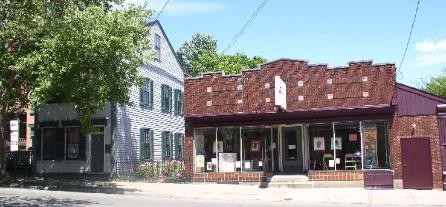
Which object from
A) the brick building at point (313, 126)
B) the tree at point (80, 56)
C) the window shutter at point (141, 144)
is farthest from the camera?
the window shutter at point (141, 144)

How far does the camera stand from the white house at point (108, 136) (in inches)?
1126

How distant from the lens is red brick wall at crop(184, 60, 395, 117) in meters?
24.3

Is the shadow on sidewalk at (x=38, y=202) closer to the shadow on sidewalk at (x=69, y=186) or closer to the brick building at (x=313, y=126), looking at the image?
the shadow on sidewalk at (x=69, y=186)

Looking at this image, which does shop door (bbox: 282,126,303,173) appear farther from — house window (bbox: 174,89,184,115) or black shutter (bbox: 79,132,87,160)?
house window (bbox: 174,89,184,115)

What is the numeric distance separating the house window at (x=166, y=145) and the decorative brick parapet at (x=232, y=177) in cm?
785

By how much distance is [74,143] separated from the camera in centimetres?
2934

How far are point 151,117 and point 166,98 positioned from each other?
2.49 m

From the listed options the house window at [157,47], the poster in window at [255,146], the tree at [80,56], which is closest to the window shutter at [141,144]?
the house window at [157,47]

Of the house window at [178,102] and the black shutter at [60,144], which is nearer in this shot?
the black shutter at [60,144]

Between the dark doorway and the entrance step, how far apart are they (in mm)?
9086

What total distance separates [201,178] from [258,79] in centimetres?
540

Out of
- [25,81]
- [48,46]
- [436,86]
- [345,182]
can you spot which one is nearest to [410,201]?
[345,182]

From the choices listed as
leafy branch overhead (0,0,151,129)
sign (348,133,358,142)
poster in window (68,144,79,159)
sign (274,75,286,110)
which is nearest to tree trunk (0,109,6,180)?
leafy branch overhead (0,0,151,129)

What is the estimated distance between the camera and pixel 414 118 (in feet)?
77.6
